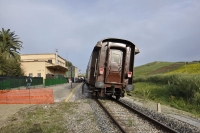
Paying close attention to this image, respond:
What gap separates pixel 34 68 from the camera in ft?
145

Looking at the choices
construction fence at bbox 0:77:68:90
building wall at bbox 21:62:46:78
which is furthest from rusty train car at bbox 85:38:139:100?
building wall at bbox 21:62:46:78

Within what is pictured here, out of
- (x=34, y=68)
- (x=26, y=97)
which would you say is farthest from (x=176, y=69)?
(x=26, y=97)

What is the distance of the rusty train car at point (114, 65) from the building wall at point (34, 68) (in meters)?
33.9

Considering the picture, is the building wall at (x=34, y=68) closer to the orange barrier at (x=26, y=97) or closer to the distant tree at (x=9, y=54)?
the distant tree at (x=9, y=54)

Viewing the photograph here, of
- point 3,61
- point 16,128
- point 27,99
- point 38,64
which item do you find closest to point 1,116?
point 16,128

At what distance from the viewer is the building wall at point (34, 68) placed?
43781mm

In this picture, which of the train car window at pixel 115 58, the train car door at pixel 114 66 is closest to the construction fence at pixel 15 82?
the train car door at pixel 114 66

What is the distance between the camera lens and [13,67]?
37000 mm

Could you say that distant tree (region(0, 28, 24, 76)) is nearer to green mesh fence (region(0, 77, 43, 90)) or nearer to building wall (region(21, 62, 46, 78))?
building wall (region(21, 62, 46, 78))

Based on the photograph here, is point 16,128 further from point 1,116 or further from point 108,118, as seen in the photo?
point 108,118

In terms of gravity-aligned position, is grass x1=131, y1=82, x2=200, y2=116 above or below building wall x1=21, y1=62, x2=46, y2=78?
below

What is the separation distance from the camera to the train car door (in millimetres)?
11672

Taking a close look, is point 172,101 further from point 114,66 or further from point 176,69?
point 176,69

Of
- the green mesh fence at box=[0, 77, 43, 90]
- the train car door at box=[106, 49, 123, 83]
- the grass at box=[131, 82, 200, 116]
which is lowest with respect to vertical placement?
the grass at box=[131, 82, 200, 116]
